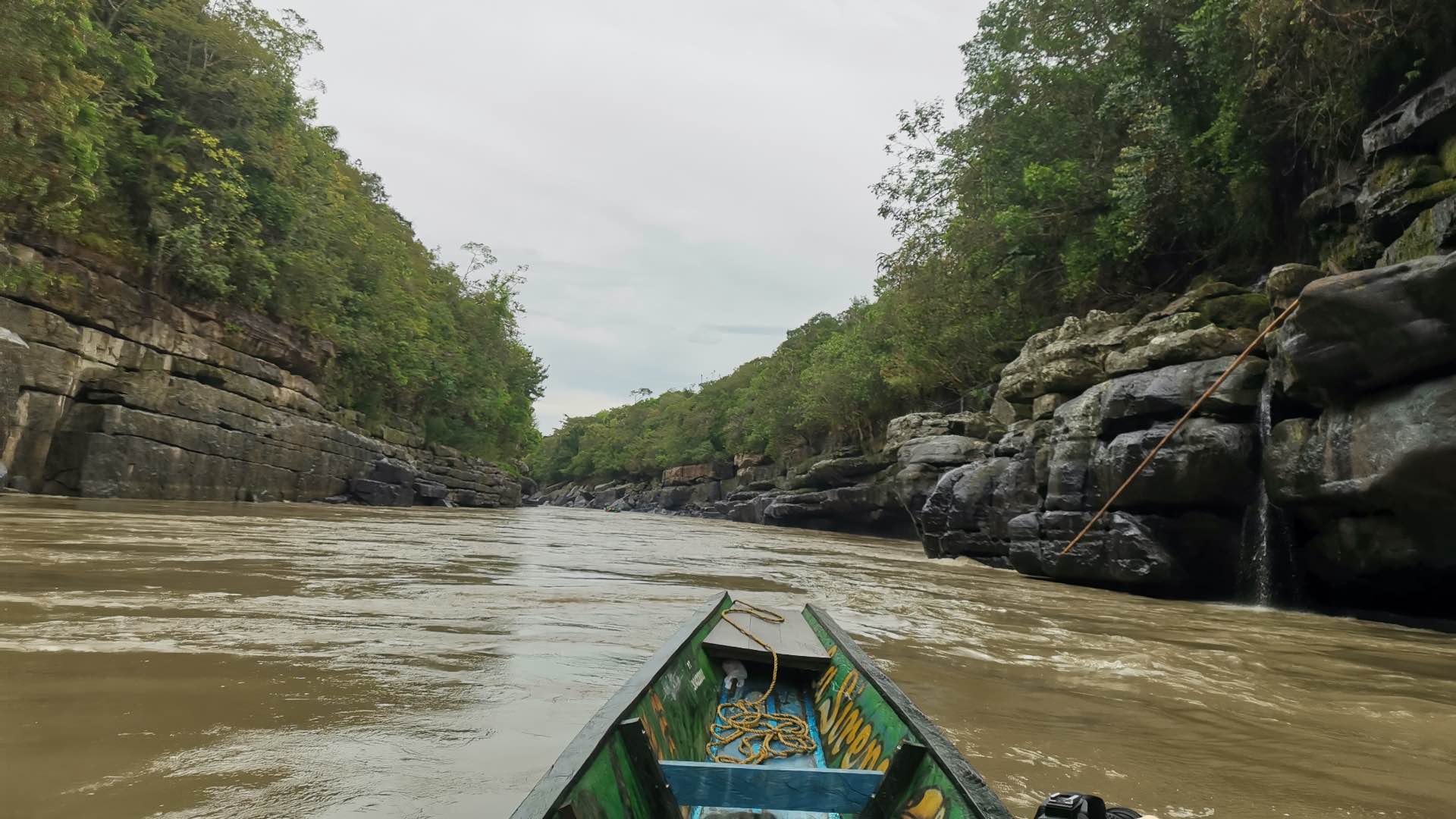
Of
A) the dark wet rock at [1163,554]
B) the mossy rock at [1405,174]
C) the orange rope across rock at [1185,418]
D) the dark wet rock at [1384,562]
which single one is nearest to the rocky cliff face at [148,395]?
the orange rope across rock at [1185,418]

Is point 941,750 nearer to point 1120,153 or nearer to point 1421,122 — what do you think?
point 1421,122

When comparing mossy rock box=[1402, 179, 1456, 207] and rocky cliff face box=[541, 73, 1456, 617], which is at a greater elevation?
mossy rock box=[1402, 179, 1456, 207]

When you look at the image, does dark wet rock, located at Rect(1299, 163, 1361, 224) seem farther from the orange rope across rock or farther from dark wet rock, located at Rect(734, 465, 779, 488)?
dark wet rock, located at Rect(734, 465, 779, 488)

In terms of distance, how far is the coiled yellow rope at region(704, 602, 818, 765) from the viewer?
104 inches

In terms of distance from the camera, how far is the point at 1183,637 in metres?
5.58

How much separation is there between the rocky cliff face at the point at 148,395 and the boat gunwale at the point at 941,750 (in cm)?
1311

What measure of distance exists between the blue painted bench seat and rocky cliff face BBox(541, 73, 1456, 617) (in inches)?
268

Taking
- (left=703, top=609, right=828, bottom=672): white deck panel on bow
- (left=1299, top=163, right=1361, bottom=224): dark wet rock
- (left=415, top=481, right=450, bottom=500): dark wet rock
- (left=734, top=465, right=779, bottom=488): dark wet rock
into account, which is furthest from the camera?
(left=734, top=465, right=779, bottom=488): dark wet rock

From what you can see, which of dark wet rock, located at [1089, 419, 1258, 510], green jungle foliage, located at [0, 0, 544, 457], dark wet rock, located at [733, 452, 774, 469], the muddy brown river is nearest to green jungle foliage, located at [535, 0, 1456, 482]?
dark wet rock, located at [1089, 419, 1258, 510]

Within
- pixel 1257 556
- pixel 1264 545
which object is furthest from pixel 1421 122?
pixel 1257 556

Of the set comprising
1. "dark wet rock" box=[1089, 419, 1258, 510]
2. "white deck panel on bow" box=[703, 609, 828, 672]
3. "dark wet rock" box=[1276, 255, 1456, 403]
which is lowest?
"white deck panel on bow" box=[703, 609, 828, 672]

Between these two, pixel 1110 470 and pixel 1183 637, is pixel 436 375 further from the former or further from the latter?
pixel 1183 637

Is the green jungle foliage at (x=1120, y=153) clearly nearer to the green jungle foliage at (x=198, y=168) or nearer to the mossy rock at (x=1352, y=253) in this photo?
the mossy rock at (x=1352, y=253)

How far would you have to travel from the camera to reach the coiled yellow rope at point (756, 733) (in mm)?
2650
